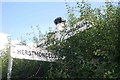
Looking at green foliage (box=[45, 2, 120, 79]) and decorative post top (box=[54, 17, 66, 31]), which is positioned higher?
decorative post top (box=[54, 17, 66, 31])

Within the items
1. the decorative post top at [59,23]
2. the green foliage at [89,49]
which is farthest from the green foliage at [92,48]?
the decorative post top at [59,23]

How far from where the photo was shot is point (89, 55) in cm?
464

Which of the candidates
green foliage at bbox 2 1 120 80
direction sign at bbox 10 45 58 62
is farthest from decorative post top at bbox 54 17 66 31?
direction sign at bbox 10 45 58 62

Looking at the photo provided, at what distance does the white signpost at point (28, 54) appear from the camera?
473 cm

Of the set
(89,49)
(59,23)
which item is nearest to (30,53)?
(89,49)

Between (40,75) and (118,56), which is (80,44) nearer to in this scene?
(118,56)

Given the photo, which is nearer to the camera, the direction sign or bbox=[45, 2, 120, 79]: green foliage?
bbox=[45, 2, 120, 79]: green foliage

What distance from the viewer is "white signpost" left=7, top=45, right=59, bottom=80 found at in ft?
15.5

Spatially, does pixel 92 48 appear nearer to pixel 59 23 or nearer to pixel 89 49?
pixel 89 49

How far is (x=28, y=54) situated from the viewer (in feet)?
16.0

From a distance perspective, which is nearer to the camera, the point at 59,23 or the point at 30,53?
the point at 30,53

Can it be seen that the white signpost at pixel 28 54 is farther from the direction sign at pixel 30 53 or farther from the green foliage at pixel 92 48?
the green foliage at pixel 92 48

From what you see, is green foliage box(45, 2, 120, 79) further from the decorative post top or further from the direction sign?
the decorative post top

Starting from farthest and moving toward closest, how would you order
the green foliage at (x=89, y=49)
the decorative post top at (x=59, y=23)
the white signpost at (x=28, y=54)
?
1. the decorative post top at (x=59, y=23)
2. the white signpost at (x=28, y=54)
3. the green foliage at (x=89, y=49)
